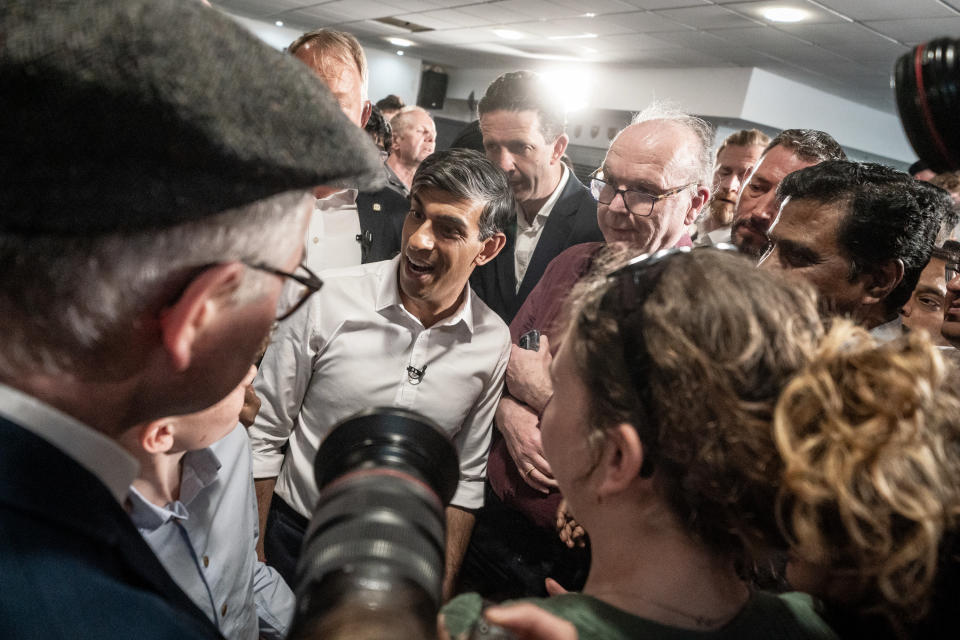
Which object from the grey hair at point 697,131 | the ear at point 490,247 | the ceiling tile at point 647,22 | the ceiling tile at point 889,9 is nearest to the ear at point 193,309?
the ear at point 490,247

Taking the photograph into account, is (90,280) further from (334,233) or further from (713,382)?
(334,233)

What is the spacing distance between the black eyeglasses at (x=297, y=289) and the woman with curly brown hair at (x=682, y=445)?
39 centimetres

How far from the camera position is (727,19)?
5.74m

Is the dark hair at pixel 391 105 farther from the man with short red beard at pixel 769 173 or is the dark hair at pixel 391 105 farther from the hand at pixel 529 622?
the hand at pixel 529 622

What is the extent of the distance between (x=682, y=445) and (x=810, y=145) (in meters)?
2.31

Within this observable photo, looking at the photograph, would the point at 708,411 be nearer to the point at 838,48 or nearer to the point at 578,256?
the point at 578,256

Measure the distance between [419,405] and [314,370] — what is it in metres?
0.32

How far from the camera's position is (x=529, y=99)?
9.23ft

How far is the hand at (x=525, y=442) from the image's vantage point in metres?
1.70

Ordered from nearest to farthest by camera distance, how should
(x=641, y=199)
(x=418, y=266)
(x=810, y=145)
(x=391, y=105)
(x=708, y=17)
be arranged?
(x=418, y=266), (x=641, y=199), (x=810, y=145), (x=708, y=17), (x=391, y=105)

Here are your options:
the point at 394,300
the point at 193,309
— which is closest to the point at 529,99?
the point at 394,300

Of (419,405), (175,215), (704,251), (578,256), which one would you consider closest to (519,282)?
(578,256)

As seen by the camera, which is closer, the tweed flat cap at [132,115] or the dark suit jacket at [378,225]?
the tweed flat cap at [132,115]

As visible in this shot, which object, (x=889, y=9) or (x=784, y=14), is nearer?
(x=889, y=9)
